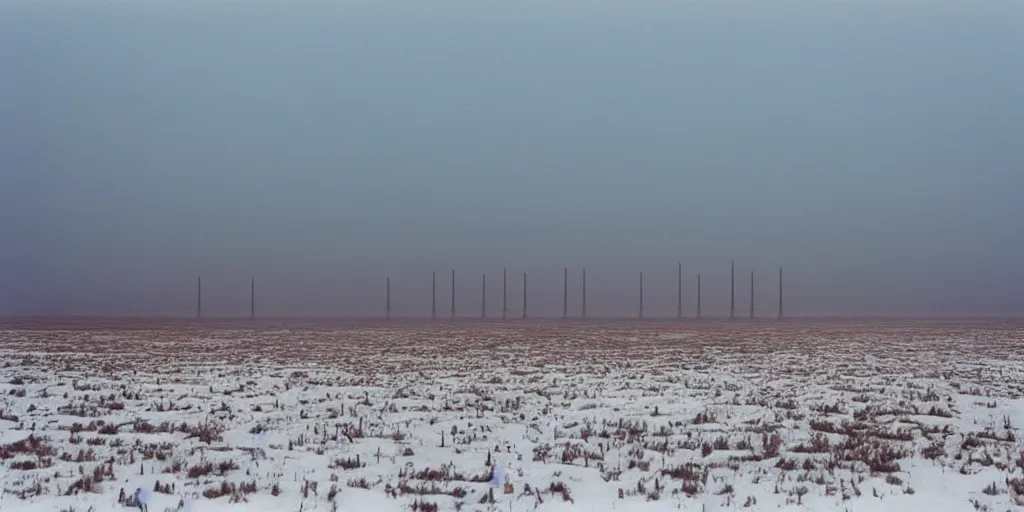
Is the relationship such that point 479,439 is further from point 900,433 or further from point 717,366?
point 717,366

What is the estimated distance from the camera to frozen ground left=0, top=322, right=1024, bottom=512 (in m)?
11.7

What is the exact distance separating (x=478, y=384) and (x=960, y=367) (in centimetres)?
2053

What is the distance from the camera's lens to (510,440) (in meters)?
16.1

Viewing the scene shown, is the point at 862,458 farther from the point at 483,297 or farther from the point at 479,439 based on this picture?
the point at 483,297

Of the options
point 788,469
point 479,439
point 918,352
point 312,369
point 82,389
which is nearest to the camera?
point 788,469

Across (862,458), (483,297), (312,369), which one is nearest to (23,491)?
(862,458)

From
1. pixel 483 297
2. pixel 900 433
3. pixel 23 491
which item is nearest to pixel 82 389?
pixel 23 491

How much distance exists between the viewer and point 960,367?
1297 inches

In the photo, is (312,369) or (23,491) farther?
(312,369)

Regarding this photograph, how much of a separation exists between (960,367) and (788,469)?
78.1 ft

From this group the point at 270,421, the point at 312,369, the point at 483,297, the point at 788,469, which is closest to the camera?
the point at 788,469

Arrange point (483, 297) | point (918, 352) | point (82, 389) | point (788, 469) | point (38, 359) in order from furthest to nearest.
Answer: point (483, 297) → point (918, 352) → point (38, 359) → point (82, 389) → point (788, 469)

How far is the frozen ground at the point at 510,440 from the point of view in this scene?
11.7 meters

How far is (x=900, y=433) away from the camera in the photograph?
16641mm
